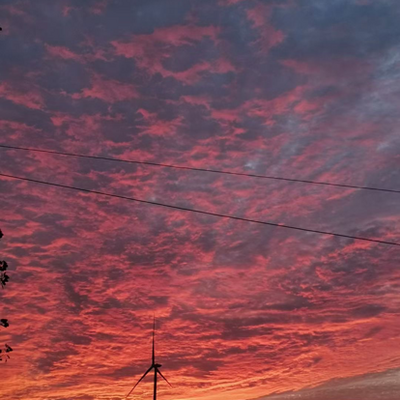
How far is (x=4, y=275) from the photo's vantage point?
39188 mm

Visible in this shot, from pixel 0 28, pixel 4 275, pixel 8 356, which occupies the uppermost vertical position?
pixel 0 28

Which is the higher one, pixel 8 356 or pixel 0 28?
pixel 0 28

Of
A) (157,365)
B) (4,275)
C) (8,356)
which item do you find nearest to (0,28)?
(4,275)

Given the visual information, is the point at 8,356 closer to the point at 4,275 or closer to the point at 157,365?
the point at 4,275

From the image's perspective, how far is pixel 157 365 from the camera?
122m

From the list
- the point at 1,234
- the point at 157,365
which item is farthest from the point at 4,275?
the point at 157,365

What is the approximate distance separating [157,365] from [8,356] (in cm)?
8629

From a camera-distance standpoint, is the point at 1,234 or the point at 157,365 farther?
the point at 157,365

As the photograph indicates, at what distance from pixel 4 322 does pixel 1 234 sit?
20.8 ft

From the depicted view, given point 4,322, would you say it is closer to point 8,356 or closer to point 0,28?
point 8,356

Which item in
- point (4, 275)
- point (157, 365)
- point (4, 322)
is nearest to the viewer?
point (4, 322)

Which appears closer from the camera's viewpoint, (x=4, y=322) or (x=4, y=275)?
(x=4, y=322)

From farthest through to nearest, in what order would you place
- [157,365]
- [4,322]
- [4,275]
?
[157,365] < [4,275] < [4,322]

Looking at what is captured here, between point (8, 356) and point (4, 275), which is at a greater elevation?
point (4, 275)
